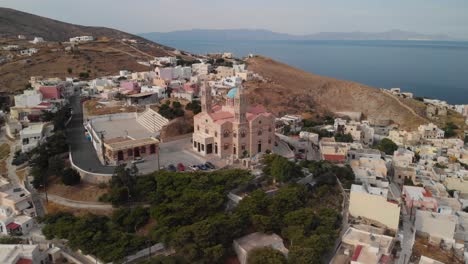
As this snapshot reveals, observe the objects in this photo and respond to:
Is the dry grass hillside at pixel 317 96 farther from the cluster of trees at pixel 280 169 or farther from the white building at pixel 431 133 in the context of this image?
the cluster of trees at pixel 280 169

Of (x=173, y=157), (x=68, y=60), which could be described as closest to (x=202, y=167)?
(x=173, y=157)

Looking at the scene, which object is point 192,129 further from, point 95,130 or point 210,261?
point 210,261

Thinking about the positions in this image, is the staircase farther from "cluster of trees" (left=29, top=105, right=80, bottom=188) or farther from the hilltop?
the hilltop

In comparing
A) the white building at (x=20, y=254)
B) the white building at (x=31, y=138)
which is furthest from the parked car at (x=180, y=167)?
the white building at (x=31, y=138)

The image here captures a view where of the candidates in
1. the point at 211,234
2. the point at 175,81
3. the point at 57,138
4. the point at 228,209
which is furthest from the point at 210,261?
the point at 175,81

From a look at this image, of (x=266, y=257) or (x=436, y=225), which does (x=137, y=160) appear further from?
(x=436, y=225)

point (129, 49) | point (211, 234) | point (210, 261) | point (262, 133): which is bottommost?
point (210, 261)
